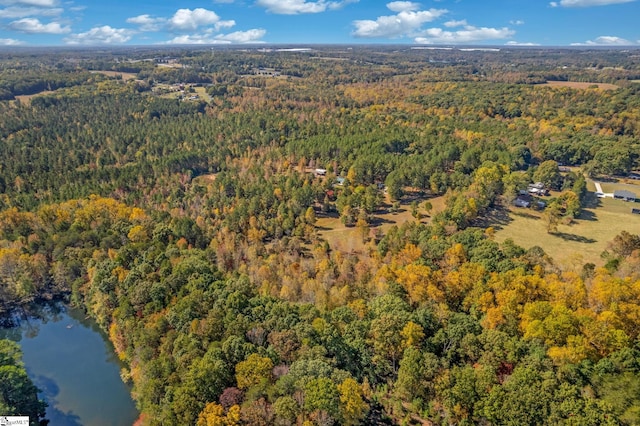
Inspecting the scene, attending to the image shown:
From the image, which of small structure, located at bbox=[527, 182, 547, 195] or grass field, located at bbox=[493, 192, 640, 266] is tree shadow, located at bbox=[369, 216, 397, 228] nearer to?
grass field, located at bbox=[493, 192, 640, 266]

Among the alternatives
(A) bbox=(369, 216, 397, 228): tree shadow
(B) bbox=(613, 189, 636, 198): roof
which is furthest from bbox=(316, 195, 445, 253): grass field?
(B) bbox=(613, 189, 636, 198): roof

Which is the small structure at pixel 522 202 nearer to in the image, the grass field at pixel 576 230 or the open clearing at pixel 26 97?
the grass field at pixel 576 230

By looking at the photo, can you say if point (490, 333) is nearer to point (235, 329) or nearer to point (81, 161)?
point (235, 329)

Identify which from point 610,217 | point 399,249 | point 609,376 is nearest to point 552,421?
point 609,376

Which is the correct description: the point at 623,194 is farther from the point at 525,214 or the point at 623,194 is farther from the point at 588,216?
the point at 525,214

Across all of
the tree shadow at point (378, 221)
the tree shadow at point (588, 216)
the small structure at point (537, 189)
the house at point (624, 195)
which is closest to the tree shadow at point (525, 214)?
the tree shadow at point (588, 216)

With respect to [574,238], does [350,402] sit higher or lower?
higher

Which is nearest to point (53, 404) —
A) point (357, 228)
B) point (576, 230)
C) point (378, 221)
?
point (357, 228)
